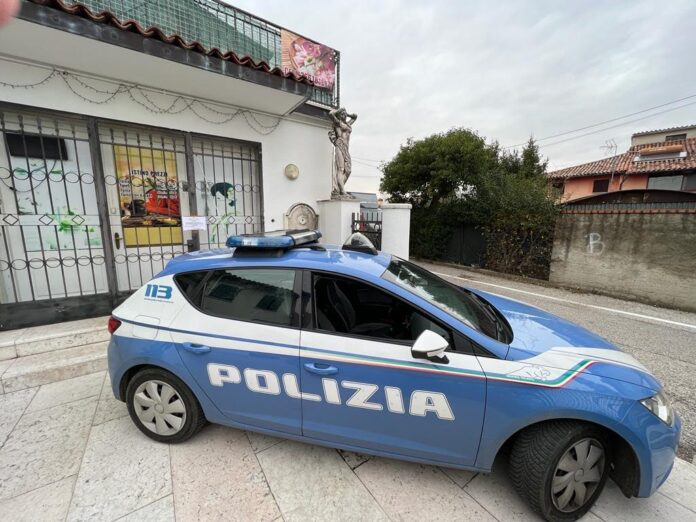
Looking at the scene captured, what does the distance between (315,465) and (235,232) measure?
409cm

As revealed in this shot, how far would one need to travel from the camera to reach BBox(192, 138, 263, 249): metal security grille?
469cm

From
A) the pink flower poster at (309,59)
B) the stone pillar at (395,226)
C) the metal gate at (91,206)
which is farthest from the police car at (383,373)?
the pink flower poster at (309,59)

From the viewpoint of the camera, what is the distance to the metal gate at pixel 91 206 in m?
3.51

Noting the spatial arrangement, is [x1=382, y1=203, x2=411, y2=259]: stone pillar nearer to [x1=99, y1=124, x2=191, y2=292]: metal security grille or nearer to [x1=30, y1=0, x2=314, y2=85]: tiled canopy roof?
[x1=30, y1=0, x2=314, y2=85]: tiled canopy roof

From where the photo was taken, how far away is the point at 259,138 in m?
4.91

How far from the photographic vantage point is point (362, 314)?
2.10 metres

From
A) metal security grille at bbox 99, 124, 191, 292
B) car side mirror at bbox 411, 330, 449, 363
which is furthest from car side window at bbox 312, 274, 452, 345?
metal security grille at bbox 99, 124, 191, 292

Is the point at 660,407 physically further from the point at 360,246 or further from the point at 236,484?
the point at 236,484

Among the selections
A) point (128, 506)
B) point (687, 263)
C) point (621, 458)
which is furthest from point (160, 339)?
point (687, 263)

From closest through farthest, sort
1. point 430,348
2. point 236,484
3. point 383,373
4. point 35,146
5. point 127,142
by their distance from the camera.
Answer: point 430,348 → point 383,373 → point 236,484 → point 35,146 → point 127,142

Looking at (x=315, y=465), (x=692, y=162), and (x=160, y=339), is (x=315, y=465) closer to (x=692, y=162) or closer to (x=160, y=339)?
(x=160, y=339)

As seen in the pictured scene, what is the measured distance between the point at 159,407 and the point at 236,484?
2.64ft

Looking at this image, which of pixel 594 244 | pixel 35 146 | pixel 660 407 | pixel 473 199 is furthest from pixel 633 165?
pixel 35 146

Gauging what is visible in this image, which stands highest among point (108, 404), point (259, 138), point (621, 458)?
point (259, 138)
